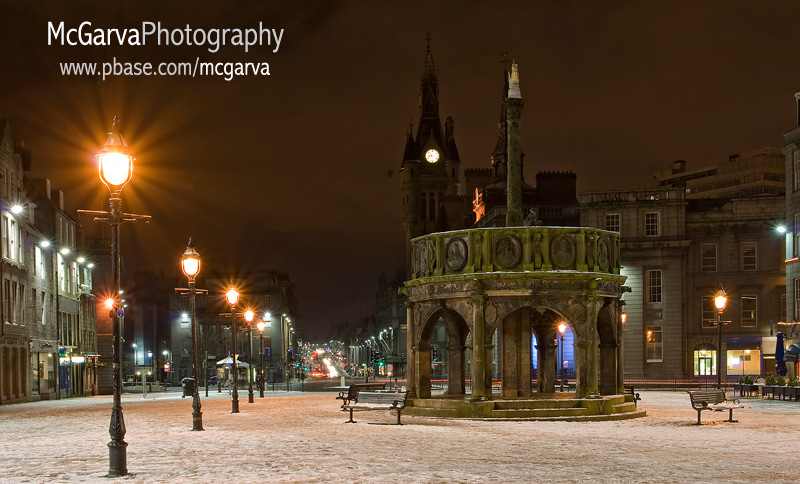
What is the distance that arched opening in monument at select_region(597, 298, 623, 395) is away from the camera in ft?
106

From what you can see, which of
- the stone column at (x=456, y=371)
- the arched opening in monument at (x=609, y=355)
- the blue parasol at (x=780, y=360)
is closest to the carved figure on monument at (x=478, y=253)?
the arched opening in monument at (x=609, y=355)

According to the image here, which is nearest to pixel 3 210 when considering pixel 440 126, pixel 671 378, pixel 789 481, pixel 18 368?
pixel 18 368

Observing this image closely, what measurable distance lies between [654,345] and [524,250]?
47.5m

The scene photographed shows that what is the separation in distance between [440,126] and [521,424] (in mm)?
123557

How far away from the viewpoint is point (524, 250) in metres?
29.7

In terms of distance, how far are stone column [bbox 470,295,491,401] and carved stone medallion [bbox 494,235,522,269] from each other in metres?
1.15

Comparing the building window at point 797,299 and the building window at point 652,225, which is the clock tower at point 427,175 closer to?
the building window at point 652,225

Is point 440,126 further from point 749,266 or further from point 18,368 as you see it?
point 18,368

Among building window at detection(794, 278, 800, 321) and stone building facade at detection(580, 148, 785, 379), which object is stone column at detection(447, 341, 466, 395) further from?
stone building facade at detection(580, 148, 785, 379)

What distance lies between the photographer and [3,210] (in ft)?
160

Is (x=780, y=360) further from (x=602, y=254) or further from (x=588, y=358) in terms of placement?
(x=588, y=358)

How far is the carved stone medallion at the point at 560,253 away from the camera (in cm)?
2967

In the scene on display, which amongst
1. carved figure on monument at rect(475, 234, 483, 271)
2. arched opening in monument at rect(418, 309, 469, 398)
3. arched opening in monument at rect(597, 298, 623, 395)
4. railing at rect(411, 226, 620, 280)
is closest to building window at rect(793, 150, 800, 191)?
arched opening in monument at rect(597, 298, 623, 395)

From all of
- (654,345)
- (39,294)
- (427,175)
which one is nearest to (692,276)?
(654,345)
